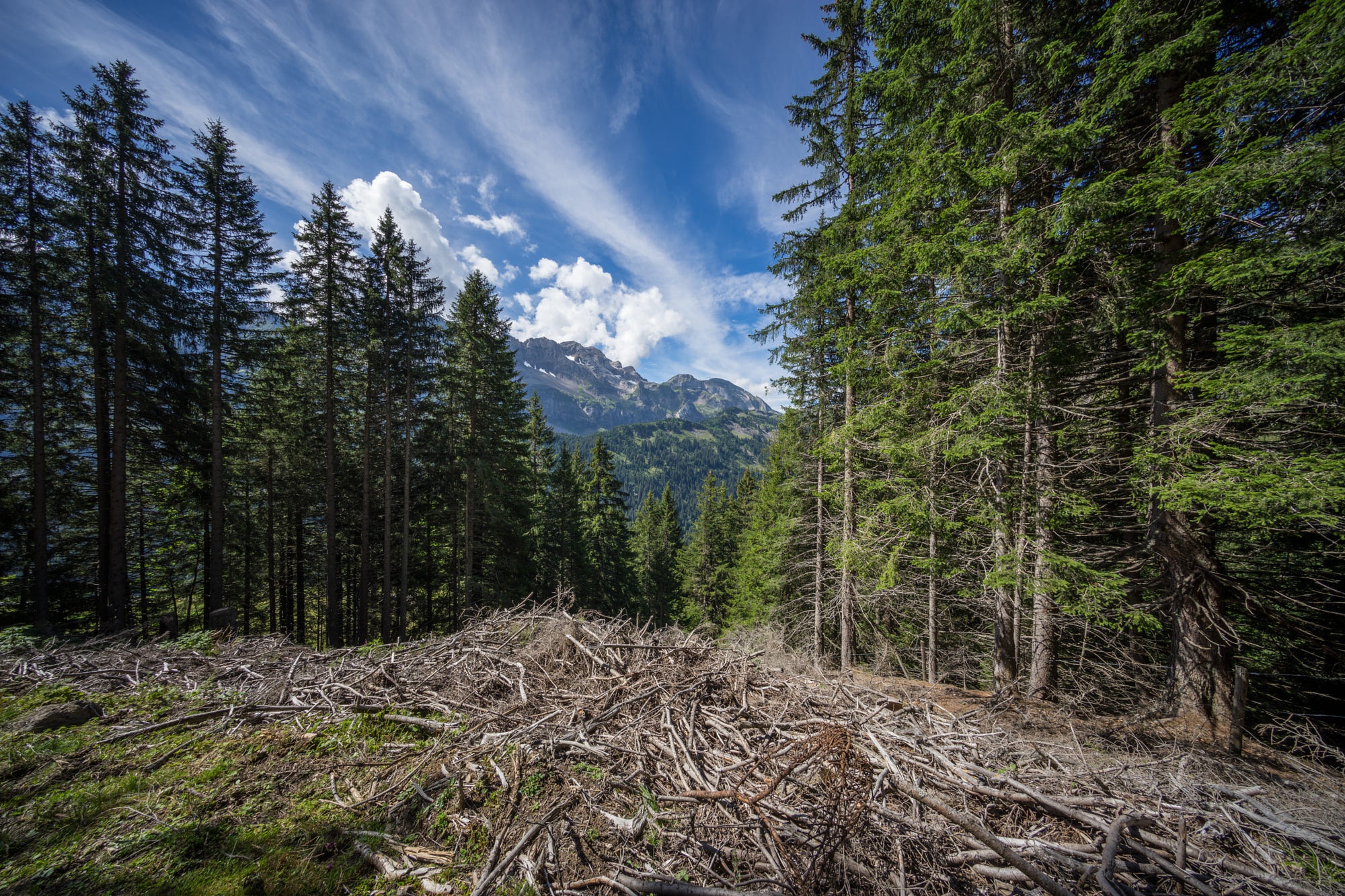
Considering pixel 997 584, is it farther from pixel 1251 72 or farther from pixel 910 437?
pixel 1251 72

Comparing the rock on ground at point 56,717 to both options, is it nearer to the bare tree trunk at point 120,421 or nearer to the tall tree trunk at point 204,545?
the bare tree trunk at point 120,421

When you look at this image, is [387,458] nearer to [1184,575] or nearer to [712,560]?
[1184,575]

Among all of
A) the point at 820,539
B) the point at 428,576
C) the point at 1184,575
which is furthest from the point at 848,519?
the point at 428,576

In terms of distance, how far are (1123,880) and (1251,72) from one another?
7.94 metres

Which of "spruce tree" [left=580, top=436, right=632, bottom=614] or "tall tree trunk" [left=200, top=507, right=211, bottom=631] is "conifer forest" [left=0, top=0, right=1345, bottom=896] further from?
"spruce tree" [left=580, top=436, right=632, bottom=614]

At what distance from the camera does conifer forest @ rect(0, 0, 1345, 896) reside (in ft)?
8.78

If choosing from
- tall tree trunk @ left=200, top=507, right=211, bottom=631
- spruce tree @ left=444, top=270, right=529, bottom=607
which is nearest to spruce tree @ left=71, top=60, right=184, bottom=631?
tall tree trunk @ left=200, top=507, right=211, bottom=631

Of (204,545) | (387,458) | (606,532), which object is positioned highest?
(387,458)

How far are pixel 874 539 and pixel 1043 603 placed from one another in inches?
106

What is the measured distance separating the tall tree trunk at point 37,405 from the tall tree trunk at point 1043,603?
2208 centimetres

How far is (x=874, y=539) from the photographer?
8.39 meters

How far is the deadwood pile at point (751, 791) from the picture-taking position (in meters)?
2.36

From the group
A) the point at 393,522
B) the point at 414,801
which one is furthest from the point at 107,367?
the point at 414,801

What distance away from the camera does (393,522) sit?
53.4ft
